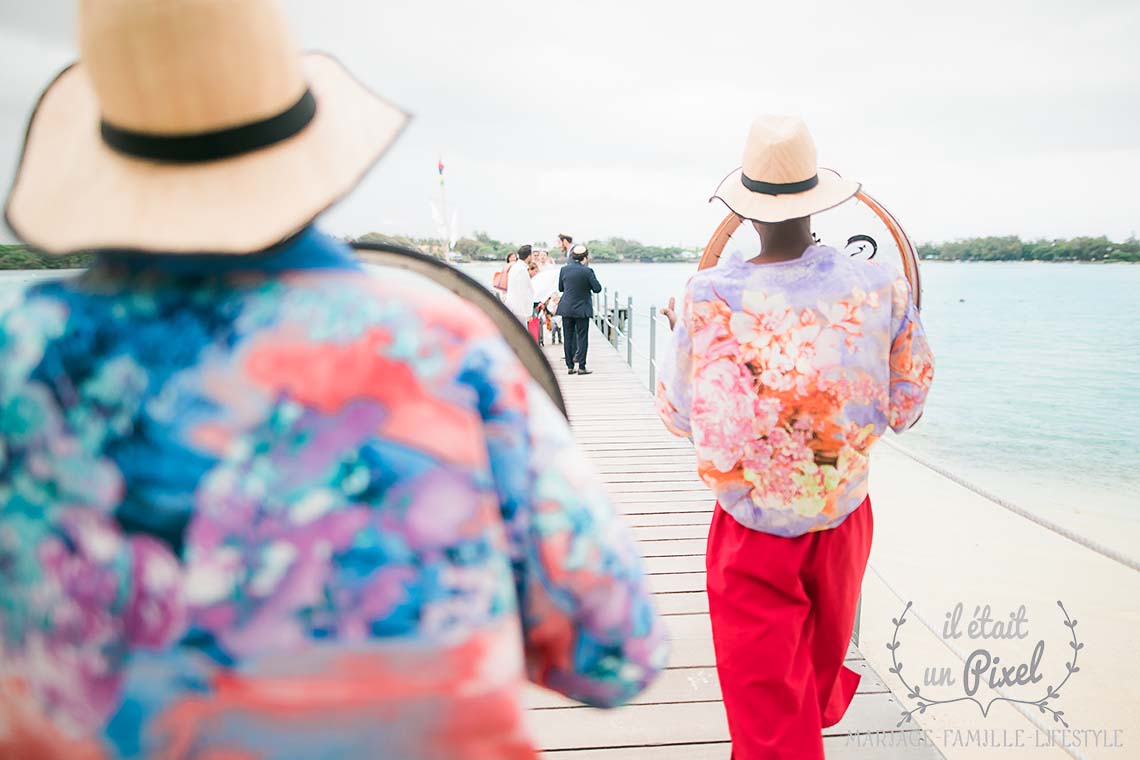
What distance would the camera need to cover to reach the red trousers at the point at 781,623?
63.7 inches

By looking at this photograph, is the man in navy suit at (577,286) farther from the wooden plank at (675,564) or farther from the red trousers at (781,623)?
the red trousers at (781,623)

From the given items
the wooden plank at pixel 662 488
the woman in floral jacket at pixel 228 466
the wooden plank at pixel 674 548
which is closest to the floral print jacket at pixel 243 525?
the woman in floral jacket at pixel 228 466

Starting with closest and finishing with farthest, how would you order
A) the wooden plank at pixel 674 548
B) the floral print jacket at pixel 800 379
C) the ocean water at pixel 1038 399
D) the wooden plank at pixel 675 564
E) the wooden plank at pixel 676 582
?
the floral print jacket at pixel 800 379 < the wooden plank at pixel 676 582 < the wooden plank at pixel 675 564 < the wooden plank at pixel 674 548 < the ocean water at pixel 1038 399

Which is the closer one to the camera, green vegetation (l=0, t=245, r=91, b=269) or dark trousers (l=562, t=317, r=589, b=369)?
green vegetation (l=0, t=245, r=91, b=269)

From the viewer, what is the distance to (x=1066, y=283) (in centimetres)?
5144

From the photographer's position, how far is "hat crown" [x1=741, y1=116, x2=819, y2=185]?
168cm

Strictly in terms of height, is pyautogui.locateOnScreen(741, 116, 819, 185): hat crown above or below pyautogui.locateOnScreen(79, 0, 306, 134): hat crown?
above

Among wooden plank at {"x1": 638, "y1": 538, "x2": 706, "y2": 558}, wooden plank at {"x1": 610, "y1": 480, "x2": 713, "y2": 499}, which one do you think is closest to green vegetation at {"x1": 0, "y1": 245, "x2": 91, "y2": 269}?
wooden plank at {"x1": 638, "y1": 538, "x2": 706, "y2": 558}

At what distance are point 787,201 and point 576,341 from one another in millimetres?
7290

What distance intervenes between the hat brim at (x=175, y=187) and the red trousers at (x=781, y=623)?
1.35 meters

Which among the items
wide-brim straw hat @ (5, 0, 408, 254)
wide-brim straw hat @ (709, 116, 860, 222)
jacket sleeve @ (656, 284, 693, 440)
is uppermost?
wide-brim straw hat @ (709, 116, 860, 222)

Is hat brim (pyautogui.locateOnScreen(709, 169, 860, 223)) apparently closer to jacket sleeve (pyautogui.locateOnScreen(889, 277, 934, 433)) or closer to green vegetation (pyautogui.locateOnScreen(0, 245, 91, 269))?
jacket sleeve (pyautogui.locateOnScreen(889, 277, 934, 433))

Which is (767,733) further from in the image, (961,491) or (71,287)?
(961,491)

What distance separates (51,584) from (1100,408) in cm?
2567
